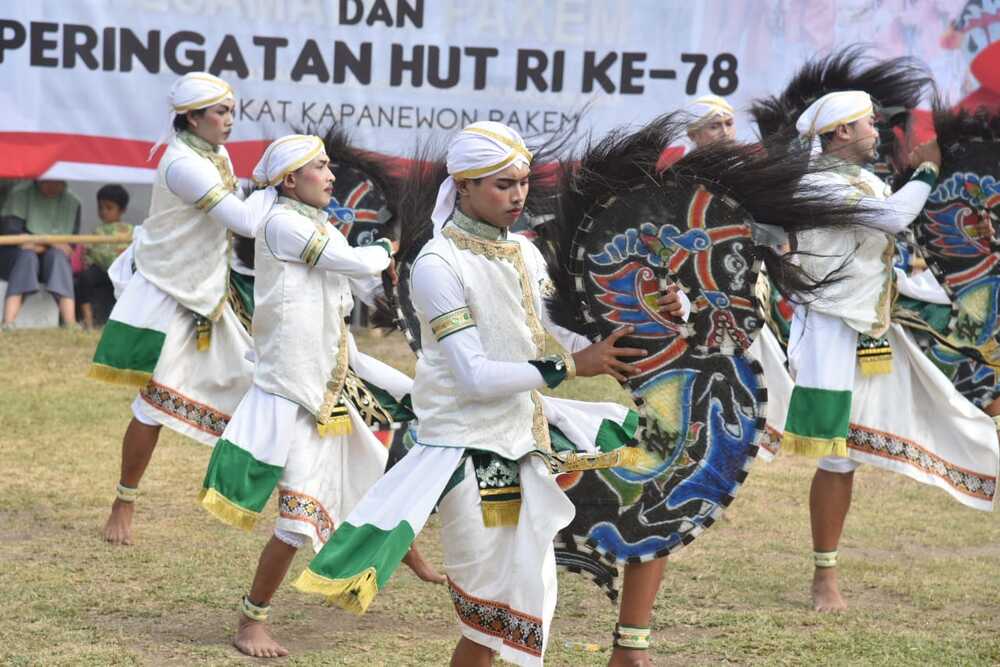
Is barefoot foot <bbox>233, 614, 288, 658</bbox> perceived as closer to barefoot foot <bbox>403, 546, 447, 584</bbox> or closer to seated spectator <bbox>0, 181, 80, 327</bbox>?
barefoot foot <bbox>403, 546, 447, 584</bbox>

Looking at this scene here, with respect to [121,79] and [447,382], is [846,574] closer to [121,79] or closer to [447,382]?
[447,382]

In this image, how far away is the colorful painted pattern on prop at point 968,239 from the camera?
5570 millimetres

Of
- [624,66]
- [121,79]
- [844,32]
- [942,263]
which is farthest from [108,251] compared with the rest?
[942,263]

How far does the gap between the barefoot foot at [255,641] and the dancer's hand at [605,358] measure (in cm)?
169

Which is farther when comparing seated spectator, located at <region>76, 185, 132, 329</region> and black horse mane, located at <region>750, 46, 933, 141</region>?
seated spectator, located at <region>76, 185, 132, 329</region>

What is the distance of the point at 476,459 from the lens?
396 centimetres

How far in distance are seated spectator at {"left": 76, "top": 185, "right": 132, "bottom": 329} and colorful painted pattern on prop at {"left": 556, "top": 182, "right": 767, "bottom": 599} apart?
748 cm

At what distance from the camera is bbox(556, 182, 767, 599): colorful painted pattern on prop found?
397cm

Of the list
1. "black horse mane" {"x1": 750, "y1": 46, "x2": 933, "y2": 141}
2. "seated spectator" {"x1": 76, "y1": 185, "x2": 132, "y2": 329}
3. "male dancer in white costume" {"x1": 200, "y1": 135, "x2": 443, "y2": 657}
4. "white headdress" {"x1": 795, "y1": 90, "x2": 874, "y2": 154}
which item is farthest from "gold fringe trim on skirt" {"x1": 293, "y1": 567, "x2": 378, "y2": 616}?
"seated spectator" {"x1": 76, "y1": 185, "x2": 132, "y2": 329}

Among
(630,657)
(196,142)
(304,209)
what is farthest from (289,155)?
(630,657)

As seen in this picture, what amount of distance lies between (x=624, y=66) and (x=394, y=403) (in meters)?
6.11

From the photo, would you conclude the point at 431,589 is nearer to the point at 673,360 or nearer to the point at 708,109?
the point at 673,360

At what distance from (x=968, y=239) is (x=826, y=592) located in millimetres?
1361

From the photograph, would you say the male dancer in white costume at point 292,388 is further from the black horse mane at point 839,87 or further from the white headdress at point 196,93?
the black horse mane at point 839,87
